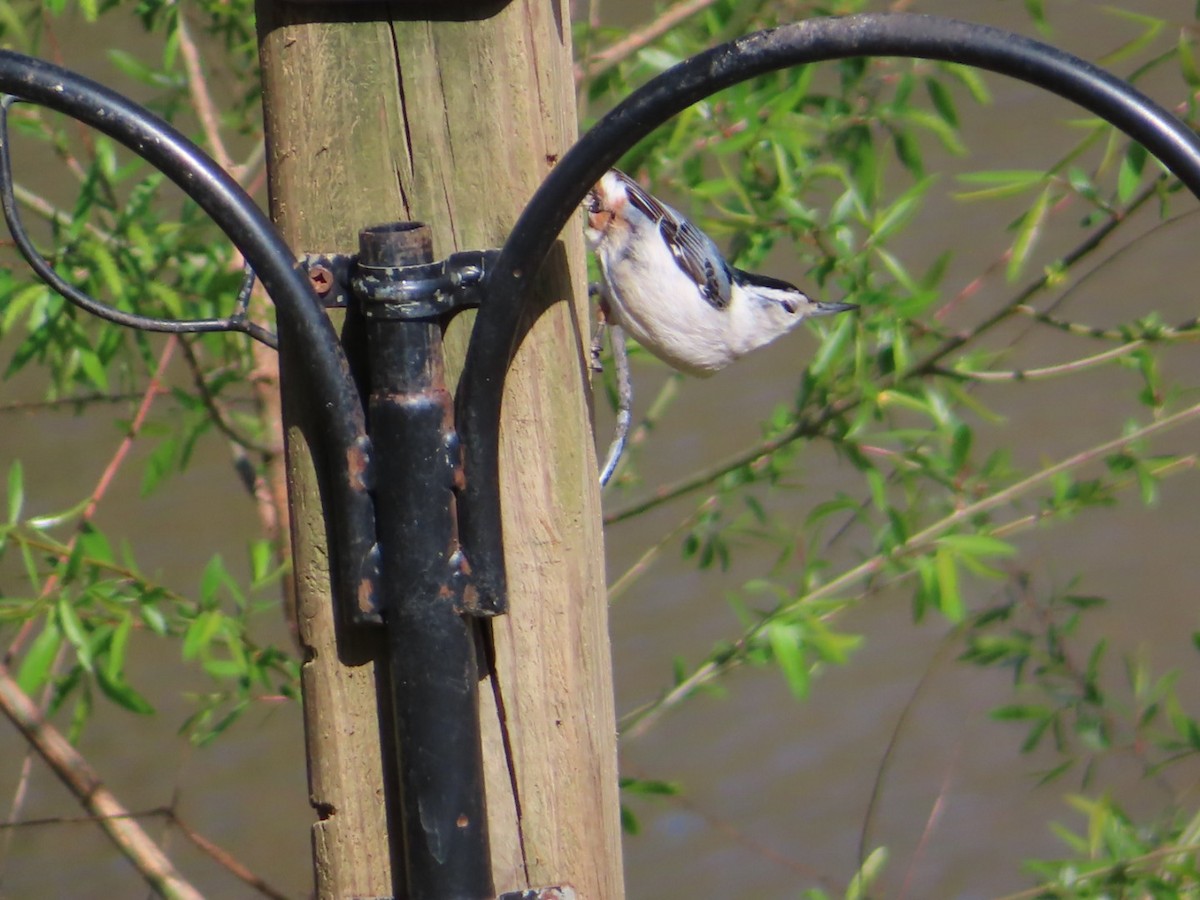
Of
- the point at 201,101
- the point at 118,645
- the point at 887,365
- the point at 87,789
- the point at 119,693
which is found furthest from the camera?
the point at 201,101

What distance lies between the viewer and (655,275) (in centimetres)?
204

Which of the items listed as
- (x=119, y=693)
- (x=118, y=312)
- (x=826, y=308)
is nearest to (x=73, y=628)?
(x=119, y=693)

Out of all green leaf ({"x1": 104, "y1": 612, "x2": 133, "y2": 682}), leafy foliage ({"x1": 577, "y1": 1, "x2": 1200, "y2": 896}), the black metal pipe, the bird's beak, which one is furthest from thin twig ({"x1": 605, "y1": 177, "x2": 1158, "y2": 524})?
the black metal pipe

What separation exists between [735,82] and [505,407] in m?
0.30

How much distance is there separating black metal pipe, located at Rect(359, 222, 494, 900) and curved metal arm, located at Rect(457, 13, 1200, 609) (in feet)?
0.11

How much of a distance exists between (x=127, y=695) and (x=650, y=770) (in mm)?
2968

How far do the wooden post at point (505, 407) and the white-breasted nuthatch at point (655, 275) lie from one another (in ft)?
2.33

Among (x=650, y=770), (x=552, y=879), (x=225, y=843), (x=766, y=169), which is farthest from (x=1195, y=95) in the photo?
(x=225, y=843)

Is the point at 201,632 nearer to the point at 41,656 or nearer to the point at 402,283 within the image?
the point at 41,656

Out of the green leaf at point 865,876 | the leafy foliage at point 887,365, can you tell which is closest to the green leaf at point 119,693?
the leafy foliage at point 887,365

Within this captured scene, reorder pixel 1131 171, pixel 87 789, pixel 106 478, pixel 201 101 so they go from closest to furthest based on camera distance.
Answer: pixel 1131 171
pixel 106 478
pixel 87 789
pixel 201 101

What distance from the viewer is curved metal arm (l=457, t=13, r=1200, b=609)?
106 centimetres

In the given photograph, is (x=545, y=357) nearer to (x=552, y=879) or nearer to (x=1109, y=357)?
(x=552, y=879)

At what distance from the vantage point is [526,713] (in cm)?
124
